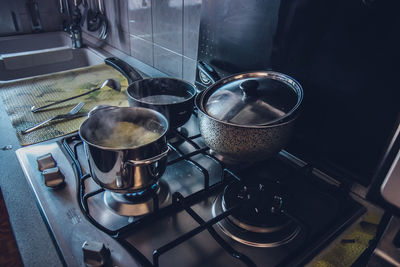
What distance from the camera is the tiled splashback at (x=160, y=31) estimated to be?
103 centimetres

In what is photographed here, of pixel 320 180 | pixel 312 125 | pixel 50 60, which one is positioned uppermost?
pixel 312 125

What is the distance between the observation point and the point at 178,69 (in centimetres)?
116

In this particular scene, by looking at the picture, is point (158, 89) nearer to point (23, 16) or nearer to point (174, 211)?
point (174, 211)

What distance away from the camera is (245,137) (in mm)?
542

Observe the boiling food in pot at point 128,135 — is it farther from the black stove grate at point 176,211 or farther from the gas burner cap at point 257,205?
the gas burner cap at point 257,205

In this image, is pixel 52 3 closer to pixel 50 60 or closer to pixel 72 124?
pixel 50 60

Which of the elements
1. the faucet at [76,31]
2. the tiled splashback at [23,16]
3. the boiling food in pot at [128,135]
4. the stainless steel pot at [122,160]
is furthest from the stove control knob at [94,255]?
the tiled splashback at [23,16]

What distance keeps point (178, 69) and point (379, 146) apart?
81cm

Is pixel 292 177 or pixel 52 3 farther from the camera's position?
pixel 52 3

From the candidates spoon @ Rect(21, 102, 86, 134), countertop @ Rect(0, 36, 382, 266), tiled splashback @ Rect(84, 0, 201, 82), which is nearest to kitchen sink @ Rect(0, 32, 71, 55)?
tiled splashback @ Rect(84, 0, 201, 82)

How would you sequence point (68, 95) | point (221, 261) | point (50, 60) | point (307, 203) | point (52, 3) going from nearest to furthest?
1. point (221, 261)
2. point (307, 203)
3. point (68, 95)
4. point (50, 60)
5. point (52, 3)

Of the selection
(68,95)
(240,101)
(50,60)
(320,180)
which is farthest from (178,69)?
(50,60)

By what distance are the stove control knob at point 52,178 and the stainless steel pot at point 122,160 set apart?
0.13m

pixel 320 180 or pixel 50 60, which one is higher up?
pixel 320 180
